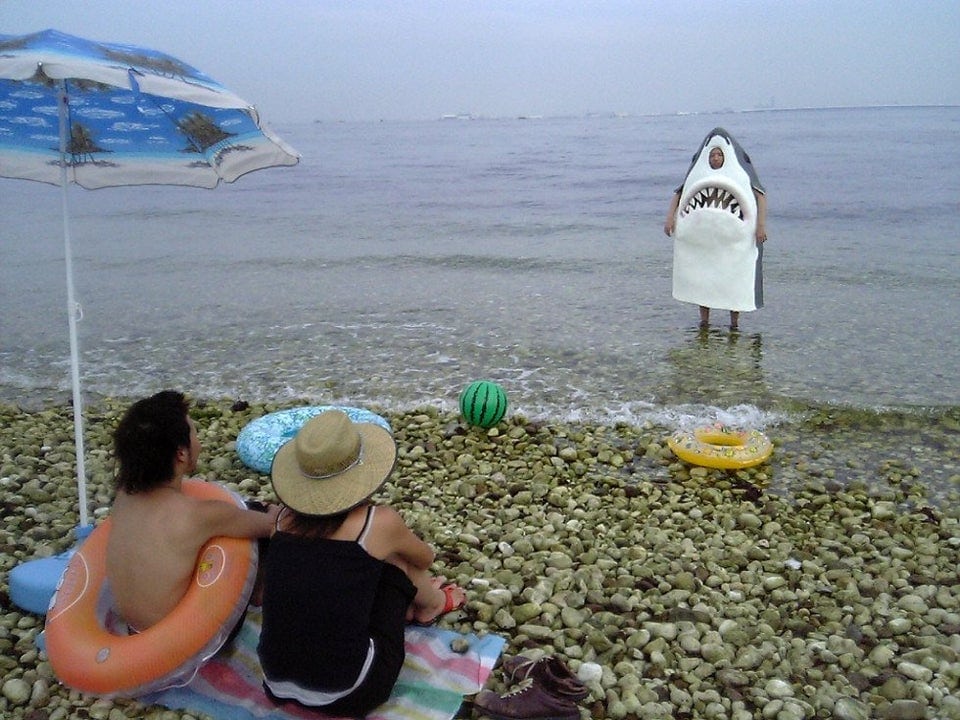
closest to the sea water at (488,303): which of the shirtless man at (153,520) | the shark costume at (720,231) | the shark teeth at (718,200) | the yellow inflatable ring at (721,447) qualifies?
the shark costume at (720,231)

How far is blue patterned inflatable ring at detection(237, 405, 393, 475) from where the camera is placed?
569cm

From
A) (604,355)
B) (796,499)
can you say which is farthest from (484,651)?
(604,355)

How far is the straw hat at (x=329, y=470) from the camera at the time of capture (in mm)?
3100

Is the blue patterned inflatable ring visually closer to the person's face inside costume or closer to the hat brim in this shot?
the hat brim

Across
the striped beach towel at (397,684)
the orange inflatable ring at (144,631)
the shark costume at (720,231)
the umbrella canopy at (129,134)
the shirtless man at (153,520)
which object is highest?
the umbrella canopy at (129,134)

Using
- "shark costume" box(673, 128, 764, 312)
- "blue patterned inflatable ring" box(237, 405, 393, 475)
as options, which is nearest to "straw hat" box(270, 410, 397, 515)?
"blue patterned inflatable ring" box(237, 405, 393, 475)

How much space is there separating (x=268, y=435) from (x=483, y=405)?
1690 mm

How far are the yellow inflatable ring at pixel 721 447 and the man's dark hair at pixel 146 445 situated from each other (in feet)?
12.2

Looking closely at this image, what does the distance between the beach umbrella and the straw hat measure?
5.37ft

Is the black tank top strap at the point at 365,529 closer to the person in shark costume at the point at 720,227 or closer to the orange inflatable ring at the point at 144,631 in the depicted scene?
the orange inflatable ring at the point at 144,631

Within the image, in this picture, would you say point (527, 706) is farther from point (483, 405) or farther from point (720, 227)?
point (720, 227)

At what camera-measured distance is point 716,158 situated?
898cm

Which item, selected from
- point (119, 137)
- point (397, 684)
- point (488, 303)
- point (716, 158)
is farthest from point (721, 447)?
point (488, 303)

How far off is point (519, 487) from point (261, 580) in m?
2.21
